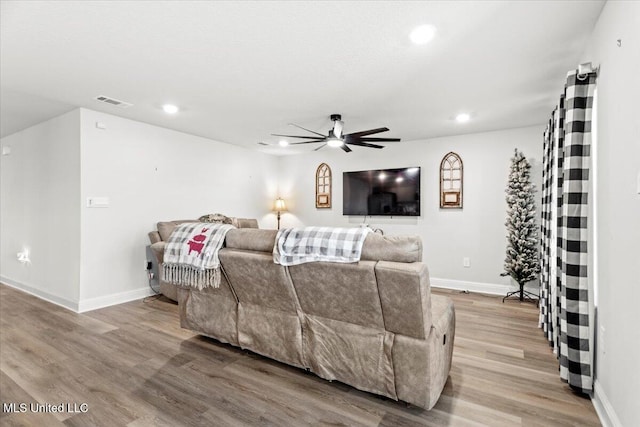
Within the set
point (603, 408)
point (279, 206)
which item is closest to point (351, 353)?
point (603, 408)

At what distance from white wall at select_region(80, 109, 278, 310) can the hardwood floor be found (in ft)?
3.02

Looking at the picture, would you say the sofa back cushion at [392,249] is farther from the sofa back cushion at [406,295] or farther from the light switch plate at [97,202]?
the light switch plate at [97,202]

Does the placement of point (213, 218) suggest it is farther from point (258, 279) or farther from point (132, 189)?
point (258, 279)

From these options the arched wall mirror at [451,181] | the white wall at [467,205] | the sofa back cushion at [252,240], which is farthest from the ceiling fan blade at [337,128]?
the sofa back cushion at [252,240]

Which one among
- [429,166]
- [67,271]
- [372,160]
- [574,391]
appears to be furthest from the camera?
[372,160]

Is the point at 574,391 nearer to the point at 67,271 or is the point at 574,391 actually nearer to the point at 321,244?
the point at 321,244

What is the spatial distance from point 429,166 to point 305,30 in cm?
369

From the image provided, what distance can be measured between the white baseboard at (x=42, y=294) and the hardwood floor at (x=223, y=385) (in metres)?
0.55

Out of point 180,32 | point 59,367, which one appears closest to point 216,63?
point 180,32

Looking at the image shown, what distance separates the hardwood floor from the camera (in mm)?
1879

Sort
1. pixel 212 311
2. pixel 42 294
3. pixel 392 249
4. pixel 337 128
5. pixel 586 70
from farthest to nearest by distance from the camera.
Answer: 1. pixel 42 294
2. pixel 337 128
3. pixel 212 311
4. pixel 586 70
5. pixel 392 249

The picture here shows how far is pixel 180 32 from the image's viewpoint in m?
2.21

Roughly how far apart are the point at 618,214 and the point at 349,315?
5.06 ft

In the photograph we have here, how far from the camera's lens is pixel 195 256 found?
2445mm
